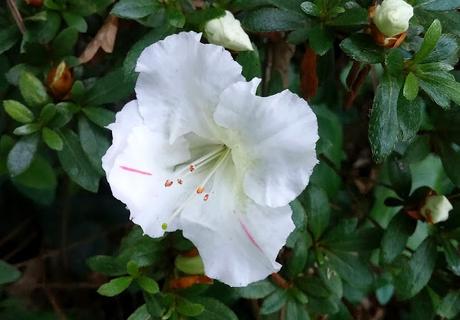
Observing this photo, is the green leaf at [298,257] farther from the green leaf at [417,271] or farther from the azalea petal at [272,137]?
the azalea petal at [272,137]

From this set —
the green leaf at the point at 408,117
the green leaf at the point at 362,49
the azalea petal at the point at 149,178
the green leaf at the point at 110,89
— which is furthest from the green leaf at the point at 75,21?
the green leaf at the point at 408,117

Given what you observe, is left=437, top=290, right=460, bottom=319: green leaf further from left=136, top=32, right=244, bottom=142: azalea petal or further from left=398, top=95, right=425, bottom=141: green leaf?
left=136, top=32, right=244, bottom=142: azalea petal

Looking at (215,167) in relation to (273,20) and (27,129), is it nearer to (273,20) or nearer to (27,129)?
(273,20)

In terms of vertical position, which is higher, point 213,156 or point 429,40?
point 429,40

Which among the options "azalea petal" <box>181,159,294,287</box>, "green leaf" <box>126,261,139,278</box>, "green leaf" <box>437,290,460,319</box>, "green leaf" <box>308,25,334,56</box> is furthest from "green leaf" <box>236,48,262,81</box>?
"green leaf" <box>437,290,460,319</box>

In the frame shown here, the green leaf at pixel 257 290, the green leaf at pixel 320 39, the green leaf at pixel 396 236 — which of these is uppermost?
the green leaf at pixel 320 39

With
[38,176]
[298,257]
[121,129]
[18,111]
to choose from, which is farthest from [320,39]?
[38,176]
